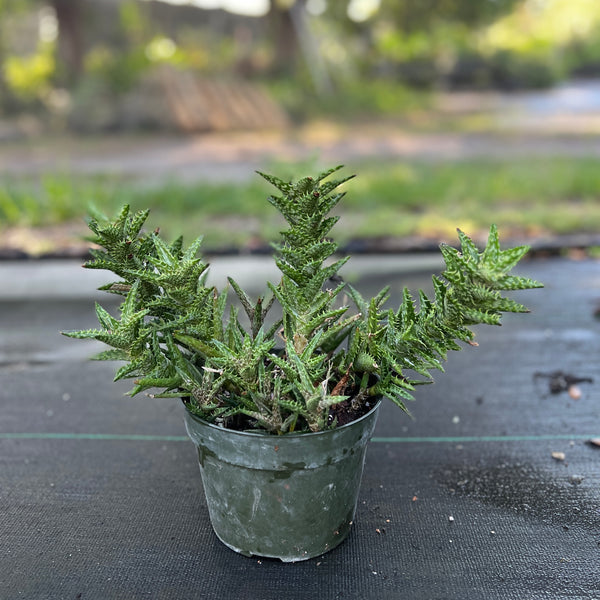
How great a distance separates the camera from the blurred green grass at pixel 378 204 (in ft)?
15.4


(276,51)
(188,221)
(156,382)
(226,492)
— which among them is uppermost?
(276,51)

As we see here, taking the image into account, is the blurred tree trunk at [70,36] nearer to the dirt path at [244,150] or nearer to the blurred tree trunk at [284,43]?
the dirt path at [244,150]

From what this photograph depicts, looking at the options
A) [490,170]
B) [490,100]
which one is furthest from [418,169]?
[490,100]

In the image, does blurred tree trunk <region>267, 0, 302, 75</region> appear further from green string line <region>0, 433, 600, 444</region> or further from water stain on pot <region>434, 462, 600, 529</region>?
water stain on pot <region>434, 462, 600, 529</region>

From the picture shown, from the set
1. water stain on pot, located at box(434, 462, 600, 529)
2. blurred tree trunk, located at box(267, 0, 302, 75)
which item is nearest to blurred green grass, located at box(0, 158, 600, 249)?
water stain on pot, located at box(434, 462, 600, 529)

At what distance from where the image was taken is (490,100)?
53.7ft

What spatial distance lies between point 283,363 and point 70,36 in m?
11.5

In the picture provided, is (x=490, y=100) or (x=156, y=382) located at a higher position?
(x=490, y=100)

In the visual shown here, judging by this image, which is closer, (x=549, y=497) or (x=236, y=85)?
(x=549, y=497)

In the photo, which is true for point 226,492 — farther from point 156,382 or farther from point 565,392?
point 565,392

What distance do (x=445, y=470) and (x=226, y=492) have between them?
2.59 feet

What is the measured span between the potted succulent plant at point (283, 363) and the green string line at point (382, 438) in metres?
0.58

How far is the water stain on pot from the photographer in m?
1.78

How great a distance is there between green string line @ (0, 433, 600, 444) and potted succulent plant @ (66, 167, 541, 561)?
0.58m
